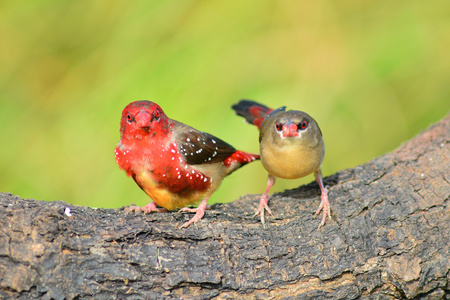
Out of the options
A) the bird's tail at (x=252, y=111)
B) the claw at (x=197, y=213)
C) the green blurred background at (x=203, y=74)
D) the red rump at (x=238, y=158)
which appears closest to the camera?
the claw at (x=197, y=213)

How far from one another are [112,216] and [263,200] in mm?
1212

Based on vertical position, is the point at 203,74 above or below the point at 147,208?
above

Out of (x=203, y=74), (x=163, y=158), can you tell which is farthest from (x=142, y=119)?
(x=203, y=74)

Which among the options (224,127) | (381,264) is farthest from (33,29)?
(381,264)

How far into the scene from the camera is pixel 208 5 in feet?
20.1

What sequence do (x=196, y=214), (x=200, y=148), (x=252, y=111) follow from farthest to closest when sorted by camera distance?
(x=252, y=111) < (x=200, y=148) < (x=196, y=214)

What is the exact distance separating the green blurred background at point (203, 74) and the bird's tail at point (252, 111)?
456 mm

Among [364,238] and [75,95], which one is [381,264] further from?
[75,95]

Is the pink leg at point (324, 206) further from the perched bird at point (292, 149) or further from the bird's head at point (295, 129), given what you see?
the bird's head at point (295, 129)

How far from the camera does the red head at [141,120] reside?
385 cm

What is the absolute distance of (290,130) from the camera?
13.1ft

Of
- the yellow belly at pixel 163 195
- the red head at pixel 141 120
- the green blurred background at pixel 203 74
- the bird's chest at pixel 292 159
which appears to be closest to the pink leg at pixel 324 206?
the bird's chest at pixel 292 159

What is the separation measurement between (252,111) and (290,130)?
124 cm

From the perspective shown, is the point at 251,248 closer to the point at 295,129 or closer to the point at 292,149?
the point at 292,149
